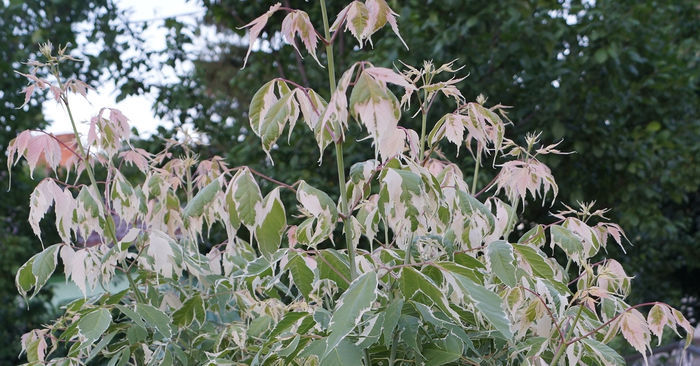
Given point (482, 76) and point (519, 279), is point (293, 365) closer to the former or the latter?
point (519, 279)

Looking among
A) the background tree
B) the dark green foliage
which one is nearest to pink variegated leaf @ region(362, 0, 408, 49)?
the background tree

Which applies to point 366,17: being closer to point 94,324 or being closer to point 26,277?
point 94,324

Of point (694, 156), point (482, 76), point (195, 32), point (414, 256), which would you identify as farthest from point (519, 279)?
point (694, 156)

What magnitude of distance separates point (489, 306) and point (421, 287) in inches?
4.5

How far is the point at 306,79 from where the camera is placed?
4156 mm

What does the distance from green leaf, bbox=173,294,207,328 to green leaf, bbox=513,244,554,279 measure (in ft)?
2.45

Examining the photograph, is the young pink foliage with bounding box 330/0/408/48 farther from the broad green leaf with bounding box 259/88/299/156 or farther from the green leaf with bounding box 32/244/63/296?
the green leaf with bounding box 32/244/63/296

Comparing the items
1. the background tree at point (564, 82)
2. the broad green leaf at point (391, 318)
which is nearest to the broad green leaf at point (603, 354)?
the broad green leaf at point (391, 318)

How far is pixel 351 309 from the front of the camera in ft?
3.74

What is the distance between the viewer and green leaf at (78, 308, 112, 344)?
57.7 inches

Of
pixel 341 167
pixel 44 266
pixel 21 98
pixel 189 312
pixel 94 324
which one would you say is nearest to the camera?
pixel 341 167

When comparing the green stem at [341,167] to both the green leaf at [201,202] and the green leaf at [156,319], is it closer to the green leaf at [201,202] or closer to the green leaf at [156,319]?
the green leaf at [201,202]

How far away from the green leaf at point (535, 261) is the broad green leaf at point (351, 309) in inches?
14.7

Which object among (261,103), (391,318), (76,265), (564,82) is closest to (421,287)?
(391,318)
